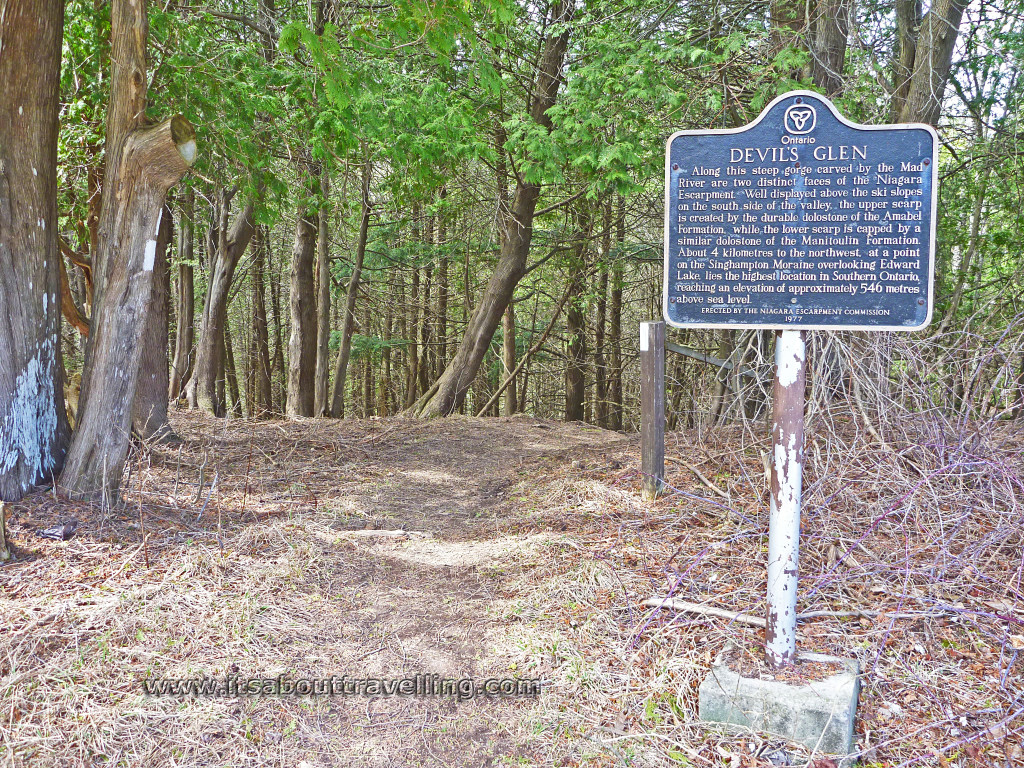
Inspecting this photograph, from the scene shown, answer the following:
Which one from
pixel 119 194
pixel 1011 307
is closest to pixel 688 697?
pixel 119 194

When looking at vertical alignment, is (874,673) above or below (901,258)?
below

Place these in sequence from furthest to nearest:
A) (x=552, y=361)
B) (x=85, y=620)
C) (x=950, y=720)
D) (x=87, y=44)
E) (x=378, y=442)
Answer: (x=552, y=361)
(x=378, y=442)
(x=87, y=44)
(x=85, y=620)
(x=950, y=720)

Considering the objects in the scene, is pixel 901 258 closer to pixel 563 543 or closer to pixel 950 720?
pixel 950 720

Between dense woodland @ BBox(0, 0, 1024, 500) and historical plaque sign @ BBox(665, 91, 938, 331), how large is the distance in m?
2.12

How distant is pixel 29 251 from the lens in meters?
5.15

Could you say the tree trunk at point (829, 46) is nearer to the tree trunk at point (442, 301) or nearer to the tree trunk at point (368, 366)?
the tree trunk at point (442, 301)

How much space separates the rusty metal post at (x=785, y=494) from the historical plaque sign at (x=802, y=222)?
202mm

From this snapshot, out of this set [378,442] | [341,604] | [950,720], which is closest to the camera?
[950,720]

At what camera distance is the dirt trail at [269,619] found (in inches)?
122

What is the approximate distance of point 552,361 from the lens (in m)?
19.9

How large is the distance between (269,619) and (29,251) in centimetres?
332

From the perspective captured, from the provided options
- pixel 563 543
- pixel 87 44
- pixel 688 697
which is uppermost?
pixel 87 44

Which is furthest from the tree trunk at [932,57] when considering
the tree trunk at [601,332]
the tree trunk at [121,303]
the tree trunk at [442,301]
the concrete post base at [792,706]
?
the tree trunk at [442,301]

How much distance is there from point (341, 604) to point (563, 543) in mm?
1562
